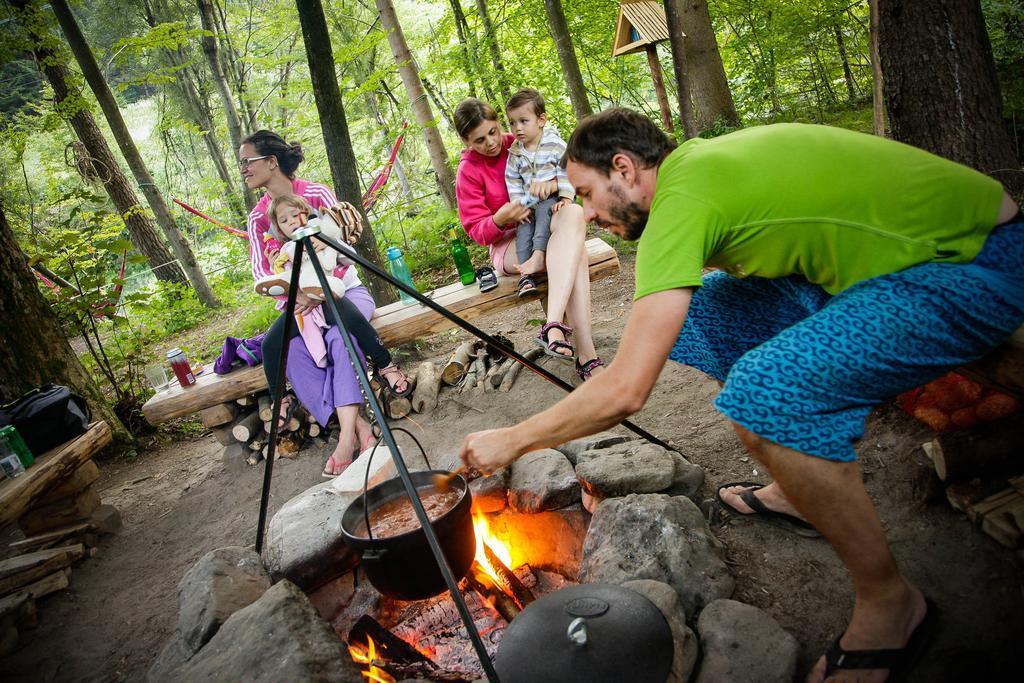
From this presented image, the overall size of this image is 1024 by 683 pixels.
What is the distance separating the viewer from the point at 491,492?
2764 millimetres

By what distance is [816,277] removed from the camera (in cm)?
173

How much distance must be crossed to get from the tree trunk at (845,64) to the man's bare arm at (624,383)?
949cm

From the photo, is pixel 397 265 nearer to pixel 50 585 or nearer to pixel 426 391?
pixel 426 391

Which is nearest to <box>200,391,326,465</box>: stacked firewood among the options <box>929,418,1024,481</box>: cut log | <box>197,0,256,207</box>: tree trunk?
<box>929,418,1024,481</box>: cut log

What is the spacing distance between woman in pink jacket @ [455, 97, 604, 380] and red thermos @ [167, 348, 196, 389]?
2423 mm

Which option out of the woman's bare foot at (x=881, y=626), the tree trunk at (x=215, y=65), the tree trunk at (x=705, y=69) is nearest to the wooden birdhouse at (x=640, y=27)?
the tree trunk at (x=705, y=69)

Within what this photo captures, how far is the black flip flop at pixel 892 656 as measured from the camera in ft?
4.95

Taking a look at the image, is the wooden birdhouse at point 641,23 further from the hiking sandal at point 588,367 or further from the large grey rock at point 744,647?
the large grey rock at point 744,647

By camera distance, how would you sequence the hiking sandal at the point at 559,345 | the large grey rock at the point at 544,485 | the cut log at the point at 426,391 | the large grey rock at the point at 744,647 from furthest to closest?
the cut log at the point at 426,391
the hiking sandal at the point at 559,345
the large grey rock at the point at 544,485
the large grey rock at the point at 744,647

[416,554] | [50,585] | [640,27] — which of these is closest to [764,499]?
[416,554]

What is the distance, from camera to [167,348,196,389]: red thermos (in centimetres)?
434

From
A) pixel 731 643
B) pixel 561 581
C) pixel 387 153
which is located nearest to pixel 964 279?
pixel 731 643

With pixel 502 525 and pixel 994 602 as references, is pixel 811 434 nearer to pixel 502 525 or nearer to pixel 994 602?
pixel 994 602

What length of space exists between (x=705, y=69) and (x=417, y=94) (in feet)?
13.3
